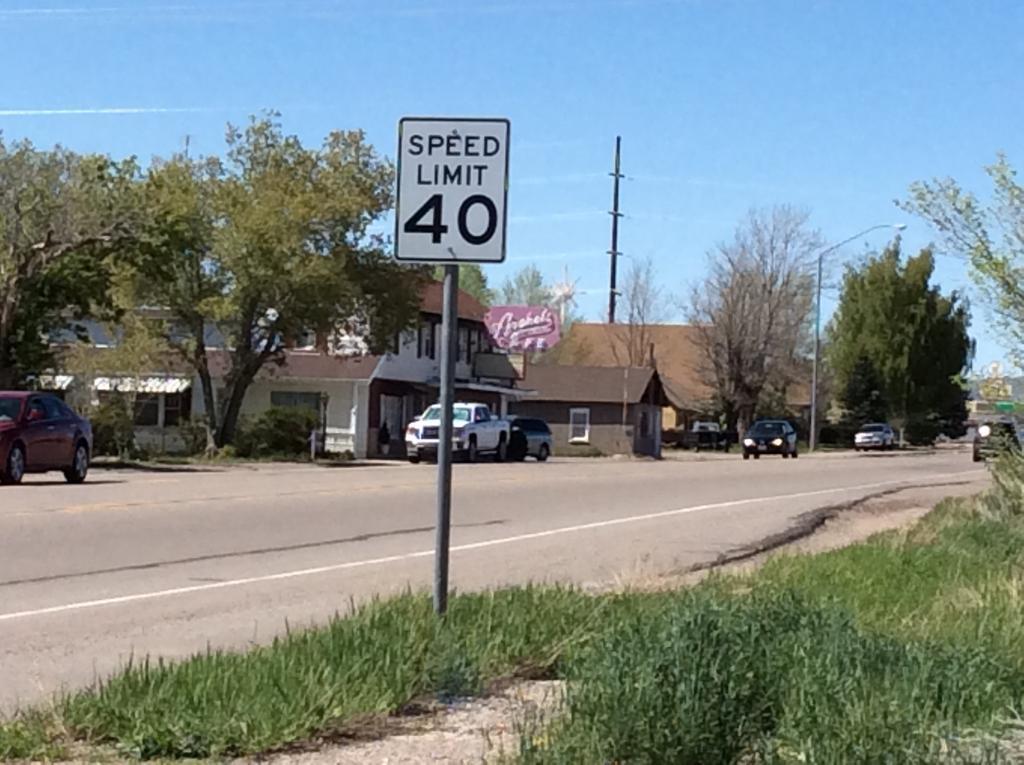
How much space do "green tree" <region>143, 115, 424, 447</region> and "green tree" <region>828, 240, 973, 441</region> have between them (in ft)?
151

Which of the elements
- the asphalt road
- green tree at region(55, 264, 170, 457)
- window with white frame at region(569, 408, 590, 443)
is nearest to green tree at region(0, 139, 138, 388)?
green tree at region(55, 264, 170, 457)

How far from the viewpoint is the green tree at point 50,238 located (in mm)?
37656

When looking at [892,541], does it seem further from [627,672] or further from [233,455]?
[233,455]

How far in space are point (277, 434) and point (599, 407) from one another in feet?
84.7

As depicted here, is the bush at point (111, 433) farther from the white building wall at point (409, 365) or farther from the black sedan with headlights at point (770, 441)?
the black sedan with headlights at point (770, 441)

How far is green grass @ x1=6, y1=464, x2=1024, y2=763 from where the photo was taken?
6.23m

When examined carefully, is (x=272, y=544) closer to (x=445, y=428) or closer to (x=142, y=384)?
(x=445, y=428)

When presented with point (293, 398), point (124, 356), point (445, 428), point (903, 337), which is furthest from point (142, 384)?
point (903, 337)

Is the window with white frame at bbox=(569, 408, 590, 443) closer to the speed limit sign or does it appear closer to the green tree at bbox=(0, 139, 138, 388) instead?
the green tree at bbox=(0, 139, 138, 388)

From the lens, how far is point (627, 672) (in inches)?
266

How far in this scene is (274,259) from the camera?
4572 centimetres

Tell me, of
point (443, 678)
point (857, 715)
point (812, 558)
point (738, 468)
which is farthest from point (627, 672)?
point (738, 468)

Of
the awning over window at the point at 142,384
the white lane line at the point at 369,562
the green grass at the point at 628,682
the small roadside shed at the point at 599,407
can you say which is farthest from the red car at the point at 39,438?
the small roadside shed at the point at 599,407

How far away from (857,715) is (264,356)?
42.9 metres
